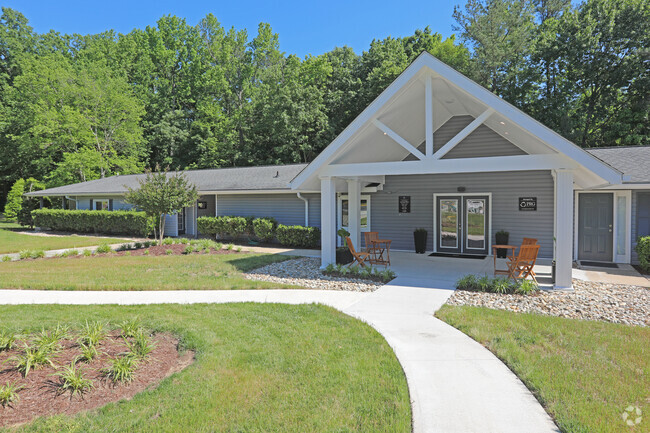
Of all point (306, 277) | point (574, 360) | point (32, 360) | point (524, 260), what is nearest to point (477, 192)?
point (524, 260)

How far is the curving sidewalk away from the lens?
10.1 feet

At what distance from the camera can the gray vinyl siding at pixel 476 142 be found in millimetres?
11711

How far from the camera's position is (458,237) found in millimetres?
12703

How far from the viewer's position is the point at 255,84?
37.2m

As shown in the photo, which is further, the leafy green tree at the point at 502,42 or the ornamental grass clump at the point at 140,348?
the leafy green tree at the point at 502,42

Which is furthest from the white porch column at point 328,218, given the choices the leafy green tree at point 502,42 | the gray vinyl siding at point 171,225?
the leafy green tree at point 502,42

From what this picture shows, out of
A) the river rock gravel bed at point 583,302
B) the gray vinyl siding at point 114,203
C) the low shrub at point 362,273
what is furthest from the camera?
the gray vinyl siding at point 114,203

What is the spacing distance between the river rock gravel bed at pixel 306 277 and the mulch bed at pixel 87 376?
4.08 metres

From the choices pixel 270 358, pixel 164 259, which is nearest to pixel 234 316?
pixel 270 358

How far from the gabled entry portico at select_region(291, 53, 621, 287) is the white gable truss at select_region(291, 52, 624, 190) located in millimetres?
21

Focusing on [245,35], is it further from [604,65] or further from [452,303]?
[452,303]

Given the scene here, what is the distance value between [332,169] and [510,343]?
5841 millimetres

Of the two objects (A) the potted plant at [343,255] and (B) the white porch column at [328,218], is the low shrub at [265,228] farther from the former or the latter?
(B) the white porch column at [328,218]

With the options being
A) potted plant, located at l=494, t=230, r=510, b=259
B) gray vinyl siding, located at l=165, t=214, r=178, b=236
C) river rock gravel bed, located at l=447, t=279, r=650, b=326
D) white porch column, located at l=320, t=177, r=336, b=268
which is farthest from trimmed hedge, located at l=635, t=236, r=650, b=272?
gray vinyl siding, located at l=165, t=214, r=178, b=236
